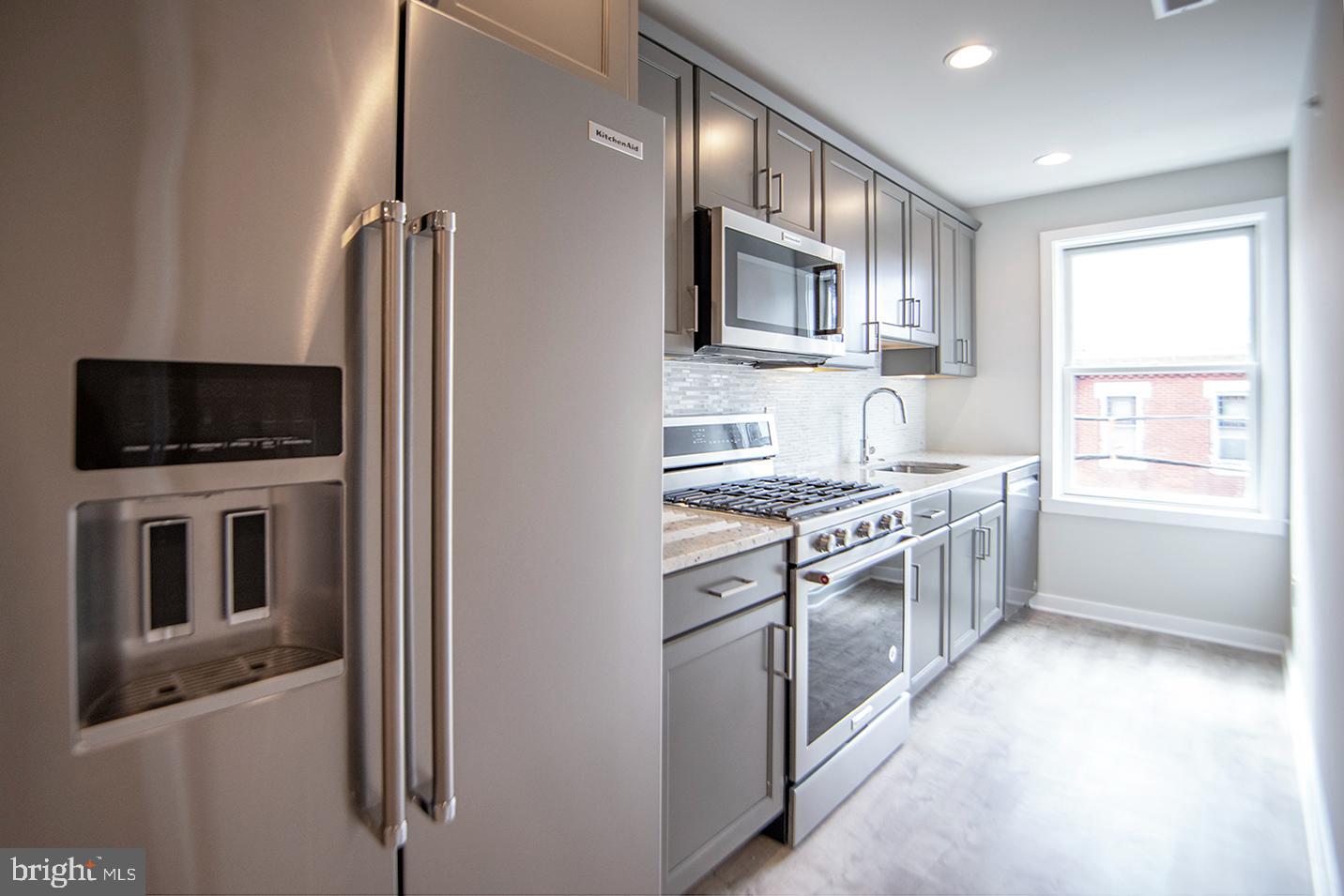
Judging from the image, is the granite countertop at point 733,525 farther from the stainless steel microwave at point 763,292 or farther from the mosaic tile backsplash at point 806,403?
the stainless steel microwave at point 763,292

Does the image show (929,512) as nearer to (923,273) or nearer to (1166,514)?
(923,273)

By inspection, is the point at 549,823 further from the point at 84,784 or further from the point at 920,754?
the point at 920,754

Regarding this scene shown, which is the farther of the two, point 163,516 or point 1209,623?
point 1209,623

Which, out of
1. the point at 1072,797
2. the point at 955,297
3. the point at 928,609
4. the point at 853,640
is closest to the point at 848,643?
the point at 853,640

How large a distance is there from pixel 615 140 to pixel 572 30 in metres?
0.27

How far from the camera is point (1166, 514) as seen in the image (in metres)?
3.55

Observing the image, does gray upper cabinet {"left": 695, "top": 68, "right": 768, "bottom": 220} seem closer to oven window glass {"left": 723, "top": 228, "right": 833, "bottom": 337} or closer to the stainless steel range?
oven window glass {"left": 723, "top": 228, "right": 833, "bottom": 337}

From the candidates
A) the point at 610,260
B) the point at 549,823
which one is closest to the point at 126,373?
the point at 610,260

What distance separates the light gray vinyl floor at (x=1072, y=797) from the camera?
68.3 inches

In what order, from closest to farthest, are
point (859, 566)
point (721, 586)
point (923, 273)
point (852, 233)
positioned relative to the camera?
point (721, 586) → point (859, 566) → point (852, 233) → point (923, 273)

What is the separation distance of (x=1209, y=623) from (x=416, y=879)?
4.16 m

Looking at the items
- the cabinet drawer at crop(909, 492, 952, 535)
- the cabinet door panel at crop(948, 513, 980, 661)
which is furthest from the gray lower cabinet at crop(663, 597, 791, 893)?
the cabinet door panel at crop(948, 513, 980, 661)

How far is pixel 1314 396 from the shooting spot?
6.80ft

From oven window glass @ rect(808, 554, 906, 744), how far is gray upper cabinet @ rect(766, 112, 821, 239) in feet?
4.28
